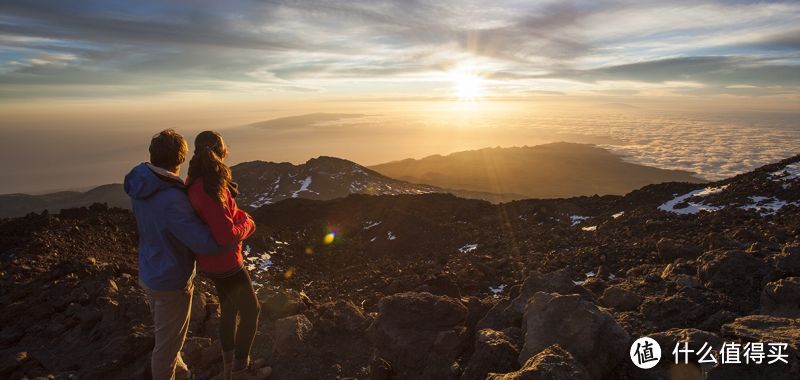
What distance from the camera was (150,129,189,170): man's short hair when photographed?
3604 millimetres

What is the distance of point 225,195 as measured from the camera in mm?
3652

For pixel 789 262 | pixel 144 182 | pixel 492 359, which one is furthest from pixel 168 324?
pixel 789 262

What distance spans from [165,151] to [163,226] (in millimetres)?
647

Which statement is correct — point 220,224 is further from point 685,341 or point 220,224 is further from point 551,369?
point 685,341

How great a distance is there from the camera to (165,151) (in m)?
3.61

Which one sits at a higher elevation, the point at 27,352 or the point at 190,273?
the point at 190,273

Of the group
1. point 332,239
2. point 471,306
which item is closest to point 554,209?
point 332,239

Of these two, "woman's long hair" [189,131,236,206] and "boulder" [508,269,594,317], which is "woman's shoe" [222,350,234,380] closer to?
"woman's long hair" [189,131,236,206]

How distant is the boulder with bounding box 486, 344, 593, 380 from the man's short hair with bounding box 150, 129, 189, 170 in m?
3.46

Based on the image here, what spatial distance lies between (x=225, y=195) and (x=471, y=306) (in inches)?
166

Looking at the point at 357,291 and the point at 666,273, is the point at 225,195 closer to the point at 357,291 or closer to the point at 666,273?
the point at 666,273

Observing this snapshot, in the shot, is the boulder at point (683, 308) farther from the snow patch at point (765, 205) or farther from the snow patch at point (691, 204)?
the snow patch at point (691, 204)


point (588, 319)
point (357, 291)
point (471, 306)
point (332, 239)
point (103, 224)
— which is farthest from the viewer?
point (332, 239)

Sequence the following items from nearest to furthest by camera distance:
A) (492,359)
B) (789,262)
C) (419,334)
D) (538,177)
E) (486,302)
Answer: (492,359) → (419,334) → (789,262) → (486,302) → (538,177)
